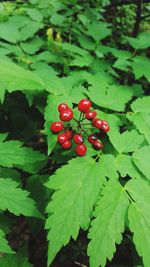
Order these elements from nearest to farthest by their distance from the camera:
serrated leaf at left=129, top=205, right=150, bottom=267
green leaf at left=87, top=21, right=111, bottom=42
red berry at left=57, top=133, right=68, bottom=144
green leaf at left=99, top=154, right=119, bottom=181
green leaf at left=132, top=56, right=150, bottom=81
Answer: serrated leaf at left=129, top=205, right=150, bottom=267 → green leaf at left=99, top=154, right=119, bottom=181 → red berry at left=57, top=133, right=68, bottom=144 → green leaf at left=132, top=56, right=150, bottom=81 → green leaf at left=87, top=21, right=111, bottom=42

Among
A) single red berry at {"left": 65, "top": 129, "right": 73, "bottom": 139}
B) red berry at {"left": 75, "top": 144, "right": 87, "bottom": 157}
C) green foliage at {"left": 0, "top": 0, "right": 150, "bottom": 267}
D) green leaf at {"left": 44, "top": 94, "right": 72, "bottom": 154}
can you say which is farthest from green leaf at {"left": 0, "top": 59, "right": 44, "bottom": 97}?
red berry at {"left": 75, "top": 144, "right": 87, "bottom": 157}

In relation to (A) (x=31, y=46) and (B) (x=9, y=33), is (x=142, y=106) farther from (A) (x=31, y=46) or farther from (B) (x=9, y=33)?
(B) (x=9, y=33)

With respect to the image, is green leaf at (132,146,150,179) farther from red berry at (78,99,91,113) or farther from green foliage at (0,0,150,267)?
red berry at (78,99,91,113)

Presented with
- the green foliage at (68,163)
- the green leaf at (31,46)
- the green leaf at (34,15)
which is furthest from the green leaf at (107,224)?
the green leaf at (34,15)

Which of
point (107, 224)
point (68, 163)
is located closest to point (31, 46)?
point (68, 163)

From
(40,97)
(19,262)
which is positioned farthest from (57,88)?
(19,262)
